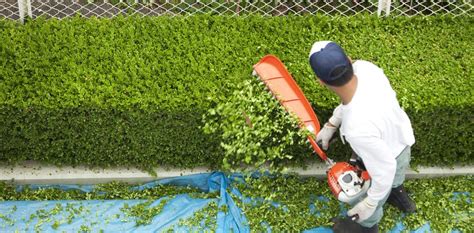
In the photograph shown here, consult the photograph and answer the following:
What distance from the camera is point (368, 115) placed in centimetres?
302

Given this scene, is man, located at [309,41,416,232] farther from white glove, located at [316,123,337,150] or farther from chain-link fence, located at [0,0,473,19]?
chain-link fence, located at [0,0,473,19]

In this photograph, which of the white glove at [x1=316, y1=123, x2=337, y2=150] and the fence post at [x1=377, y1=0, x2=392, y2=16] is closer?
the white glove at [x1=316, y1=123, x2=337, y2=150]

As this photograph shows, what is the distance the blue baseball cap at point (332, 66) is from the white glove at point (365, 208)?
0.77 meters

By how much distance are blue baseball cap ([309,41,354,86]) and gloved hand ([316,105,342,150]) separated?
0.54 meters

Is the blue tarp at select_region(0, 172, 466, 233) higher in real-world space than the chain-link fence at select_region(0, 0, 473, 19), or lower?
lower

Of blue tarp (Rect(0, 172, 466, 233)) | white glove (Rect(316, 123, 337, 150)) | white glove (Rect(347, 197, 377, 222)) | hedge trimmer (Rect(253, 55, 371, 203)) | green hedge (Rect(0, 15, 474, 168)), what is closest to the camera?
white glove (Rect(347, 197, 377, 222))

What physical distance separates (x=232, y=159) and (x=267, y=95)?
607 mm

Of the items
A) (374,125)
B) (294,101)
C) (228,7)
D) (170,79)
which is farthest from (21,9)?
(374,125)

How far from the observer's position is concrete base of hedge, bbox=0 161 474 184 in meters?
4.31

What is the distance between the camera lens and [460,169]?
440cm

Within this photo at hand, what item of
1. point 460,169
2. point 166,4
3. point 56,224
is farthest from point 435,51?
point 56,224

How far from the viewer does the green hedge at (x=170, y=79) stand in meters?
4.07

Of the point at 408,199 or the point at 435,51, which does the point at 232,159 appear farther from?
the point at 435,51

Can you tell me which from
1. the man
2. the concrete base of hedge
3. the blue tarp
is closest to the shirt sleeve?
the man
